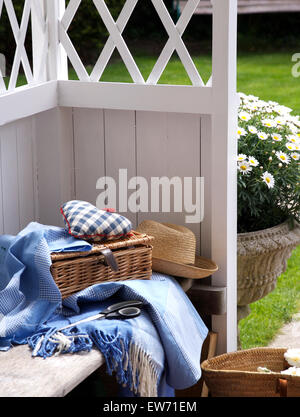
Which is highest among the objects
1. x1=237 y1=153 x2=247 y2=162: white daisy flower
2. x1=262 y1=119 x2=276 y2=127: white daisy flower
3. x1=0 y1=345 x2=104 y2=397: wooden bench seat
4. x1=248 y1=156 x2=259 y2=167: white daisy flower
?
x1=262 y1=119 x2=276 y2=127: white daisy flower

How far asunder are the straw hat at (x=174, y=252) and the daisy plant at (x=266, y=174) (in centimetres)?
45

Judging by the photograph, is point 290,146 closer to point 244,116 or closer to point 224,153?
point 244,116

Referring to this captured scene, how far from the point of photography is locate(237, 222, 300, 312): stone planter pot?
111 inches

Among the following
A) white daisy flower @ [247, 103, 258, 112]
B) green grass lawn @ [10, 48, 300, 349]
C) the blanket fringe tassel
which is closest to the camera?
the blanket fringe tassel

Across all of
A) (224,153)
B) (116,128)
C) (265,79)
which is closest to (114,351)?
(224,153)

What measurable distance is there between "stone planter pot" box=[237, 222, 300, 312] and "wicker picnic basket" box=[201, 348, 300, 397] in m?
0.35

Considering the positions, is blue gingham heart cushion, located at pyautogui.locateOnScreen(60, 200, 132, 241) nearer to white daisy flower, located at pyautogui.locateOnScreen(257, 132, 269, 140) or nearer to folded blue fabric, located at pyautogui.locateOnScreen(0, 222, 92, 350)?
folded blue fabric, located at pyautogui.locateOnScreen(0, 222, 92, 350)

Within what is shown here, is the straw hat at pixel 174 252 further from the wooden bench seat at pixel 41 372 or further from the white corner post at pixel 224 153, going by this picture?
the wooden bench seat at pixel 41 372

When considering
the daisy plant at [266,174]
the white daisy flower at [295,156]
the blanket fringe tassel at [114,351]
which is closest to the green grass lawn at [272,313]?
the daisy plant at [266,174]

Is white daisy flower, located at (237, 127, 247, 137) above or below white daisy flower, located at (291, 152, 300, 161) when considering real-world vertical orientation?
above

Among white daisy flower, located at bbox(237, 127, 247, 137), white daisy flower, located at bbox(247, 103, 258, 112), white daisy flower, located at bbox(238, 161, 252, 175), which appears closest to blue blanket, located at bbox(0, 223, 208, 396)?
white daisy flower, located at bbox(238, 161, 252, 175)

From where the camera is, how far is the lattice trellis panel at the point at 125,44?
2555 mm

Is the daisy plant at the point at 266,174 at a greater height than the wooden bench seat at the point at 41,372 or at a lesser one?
greater
